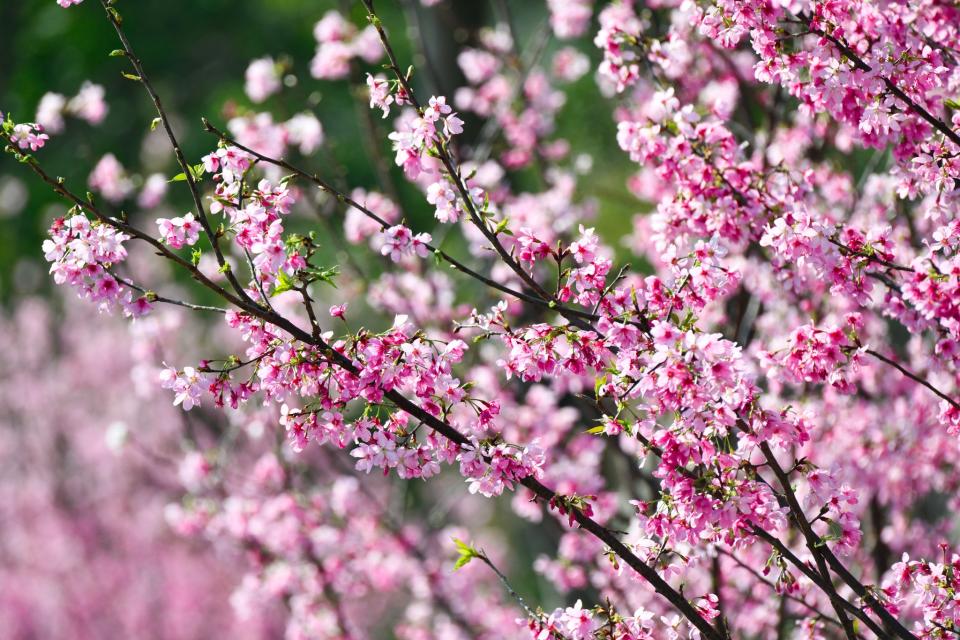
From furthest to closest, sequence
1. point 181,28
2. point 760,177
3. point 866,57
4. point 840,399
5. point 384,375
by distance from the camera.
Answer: point 181,28 < point 840,399 < point 760,177 < point 866,57 < point 384,375

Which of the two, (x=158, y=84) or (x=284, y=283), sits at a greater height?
(x=158, y=84)

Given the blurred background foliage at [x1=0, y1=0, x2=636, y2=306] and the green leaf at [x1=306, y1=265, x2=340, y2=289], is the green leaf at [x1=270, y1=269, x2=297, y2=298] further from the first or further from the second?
the blurred background foliage at [x1=0, y1=0, x2=636, y2=306]

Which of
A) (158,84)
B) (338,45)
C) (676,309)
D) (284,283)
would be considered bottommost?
(284,283)

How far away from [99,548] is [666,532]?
37.8 feet

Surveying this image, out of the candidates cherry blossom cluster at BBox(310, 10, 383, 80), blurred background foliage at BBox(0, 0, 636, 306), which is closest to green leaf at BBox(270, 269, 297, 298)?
cherry blossom cluster at BBox(310, 10, 383, 80)

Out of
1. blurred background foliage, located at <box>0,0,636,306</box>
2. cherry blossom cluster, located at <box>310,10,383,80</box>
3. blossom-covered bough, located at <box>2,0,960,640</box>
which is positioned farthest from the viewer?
blurred background foliage, located at <box>0,0,636,306</box>

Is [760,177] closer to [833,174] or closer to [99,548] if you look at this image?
[833,174]

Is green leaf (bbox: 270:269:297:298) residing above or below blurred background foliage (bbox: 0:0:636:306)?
below

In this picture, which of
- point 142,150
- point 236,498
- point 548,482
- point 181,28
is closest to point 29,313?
point 142,150

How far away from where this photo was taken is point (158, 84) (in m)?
16.1

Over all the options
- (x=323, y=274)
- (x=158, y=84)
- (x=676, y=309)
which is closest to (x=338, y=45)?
(x=323, y=274)

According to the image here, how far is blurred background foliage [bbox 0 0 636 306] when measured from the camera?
570 inches

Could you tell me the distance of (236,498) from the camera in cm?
610

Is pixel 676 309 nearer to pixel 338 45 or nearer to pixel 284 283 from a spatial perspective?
pixel 284 283
